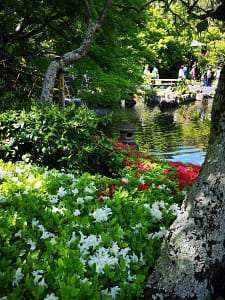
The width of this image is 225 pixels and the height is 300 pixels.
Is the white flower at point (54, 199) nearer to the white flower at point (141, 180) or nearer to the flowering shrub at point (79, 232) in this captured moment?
the flowering shrub at point (79, 232)

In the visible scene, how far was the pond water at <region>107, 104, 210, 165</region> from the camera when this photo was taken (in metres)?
11.7

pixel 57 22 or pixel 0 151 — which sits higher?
pixel 57 22

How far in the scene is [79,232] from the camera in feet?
8.73

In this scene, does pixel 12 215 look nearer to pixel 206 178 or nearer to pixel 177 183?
pixel 206 178

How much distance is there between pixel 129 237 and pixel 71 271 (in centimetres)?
66

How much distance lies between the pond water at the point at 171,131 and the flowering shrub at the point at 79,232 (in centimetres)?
479

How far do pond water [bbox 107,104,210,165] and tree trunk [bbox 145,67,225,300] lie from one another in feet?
19.0

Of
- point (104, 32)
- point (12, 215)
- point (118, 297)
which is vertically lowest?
point (118, 297)

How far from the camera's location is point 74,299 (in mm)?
1937

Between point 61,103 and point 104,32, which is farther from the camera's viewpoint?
point 104,32

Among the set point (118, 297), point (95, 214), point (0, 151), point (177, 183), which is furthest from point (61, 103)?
point (118, 297)

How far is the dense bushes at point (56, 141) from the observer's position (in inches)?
188

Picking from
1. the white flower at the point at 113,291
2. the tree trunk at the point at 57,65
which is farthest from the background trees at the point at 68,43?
the white flower at the point at 113,291

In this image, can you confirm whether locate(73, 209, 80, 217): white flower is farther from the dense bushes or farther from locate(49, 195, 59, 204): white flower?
the dense bushes
